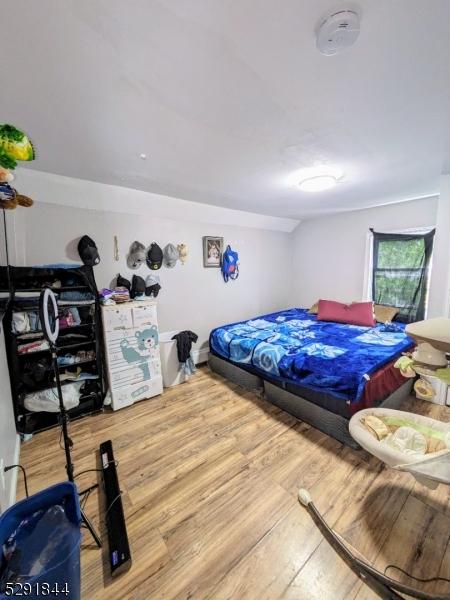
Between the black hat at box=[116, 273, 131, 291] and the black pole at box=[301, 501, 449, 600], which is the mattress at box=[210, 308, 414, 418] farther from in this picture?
the black hat at box=[116, 273, 131, 291]

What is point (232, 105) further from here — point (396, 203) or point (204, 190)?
point (396, 203)

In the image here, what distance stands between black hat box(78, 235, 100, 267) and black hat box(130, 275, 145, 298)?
452mm

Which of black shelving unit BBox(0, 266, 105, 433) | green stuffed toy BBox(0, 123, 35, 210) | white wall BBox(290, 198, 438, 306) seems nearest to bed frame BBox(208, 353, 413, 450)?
black shelving unit BBox(0, 266, 105, 433)

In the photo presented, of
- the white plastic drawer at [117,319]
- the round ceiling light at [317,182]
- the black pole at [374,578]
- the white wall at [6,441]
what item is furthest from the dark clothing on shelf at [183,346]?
the round ceiling light at [317,182]

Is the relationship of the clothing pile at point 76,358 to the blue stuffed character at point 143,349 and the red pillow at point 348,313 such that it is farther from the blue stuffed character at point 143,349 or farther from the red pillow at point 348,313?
the red pillow at point 348,313

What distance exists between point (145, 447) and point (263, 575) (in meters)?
1.19

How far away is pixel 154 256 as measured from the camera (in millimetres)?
2947

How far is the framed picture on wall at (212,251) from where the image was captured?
3.49 m

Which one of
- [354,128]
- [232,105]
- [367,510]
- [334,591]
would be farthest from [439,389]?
[232,105]

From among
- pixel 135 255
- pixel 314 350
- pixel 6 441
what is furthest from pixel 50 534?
pixel 135 255

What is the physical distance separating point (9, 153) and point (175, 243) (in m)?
2.18

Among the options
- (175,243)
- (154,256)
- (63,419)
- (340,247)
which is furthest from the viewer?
(340,247)

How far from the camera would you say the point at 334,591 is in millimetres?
1072

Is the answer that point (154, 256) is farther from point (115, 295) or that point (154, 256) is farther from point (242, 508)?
point (242, 508)
